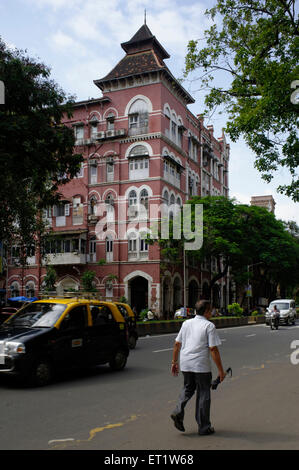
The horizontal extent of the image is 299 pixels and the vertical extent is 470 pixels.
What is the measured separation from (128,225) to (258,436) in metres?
38.0

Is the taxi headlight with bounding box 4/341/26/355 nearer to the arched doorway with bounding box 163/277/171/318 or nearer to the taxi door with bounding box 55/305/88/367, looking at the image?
the taxi door with bounding box 55/305/88/367

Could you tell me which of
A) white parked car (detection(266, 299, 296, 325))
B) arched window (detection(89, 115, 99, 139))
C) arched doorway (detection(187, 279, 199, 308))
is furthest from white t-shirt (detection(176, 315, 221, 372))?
arched doorway (detection(187, 279, 199, 308))

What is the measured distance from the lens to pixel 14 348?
909 centimetres

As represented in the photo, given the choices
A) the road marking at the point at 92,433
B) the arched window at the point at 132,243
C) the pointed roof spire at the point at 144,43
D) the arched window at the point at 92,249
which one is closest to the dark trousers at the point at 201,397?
the road marking at the point at 92,433

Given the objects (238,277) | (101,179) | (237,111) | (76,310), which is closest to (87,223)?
(101,179)

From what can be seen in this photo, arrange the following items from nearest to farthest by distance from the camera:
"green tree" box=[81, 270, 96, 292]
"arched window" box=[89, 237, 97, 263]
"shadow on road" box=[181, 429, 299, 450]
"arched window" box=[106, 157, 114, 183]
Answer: "shadow on road" box=[181, 429, 299, 450] < "green tree" box=[81, 270, 96, 292] < "arched window" box=[89, 237, 97, 263] < "arched window" box=[106, 157, 114, 183]

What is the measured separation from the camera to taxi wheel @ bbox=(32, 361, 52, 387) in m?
9.30

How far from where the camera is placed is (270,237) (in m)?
49.9

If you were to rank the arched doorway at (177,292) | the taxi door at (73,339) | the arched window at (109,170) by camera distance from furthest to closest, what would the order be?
the arched doorway at (177,292), the arched window at (109,170), the taxi door at (73,339)

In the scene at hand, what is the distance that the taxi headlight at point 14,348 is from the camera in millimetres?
9062

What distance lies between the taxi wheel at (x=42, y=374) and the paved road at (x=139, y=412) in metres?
0.26

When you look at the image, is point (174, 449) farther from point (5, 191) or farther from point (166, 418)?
point (5, 191)

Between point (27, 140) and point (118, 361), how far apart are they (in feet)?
27.0

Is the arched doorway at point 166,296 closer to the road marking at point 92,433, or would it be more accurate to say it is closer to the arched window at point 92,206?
the arched window at point 92,206
